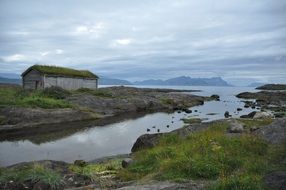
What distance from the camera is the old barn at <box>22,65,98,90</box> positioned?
193ft

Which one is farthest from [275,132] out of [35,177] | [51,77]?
[51,77]

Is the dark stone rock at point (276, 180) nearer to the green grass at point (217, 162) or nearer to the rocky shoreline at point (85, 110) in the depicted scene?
the green grass at point (217, 162)

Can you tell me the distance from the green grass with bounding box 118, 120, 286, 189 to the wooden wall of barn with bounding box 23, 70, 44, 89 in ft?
Answer: 157

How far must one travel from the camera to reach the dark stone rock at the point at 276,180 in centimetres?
894

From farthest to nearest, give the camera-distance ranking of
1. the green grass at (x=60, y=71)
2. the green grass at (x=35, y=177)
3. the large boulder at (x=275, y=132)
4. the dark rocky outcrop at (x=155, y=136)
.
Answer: the green grass at (x=60, y=71), the dark rocky outcrop at (x=155, y=136), the large boulder at (x=275, y=132), the green grass at (x=35, y=177)

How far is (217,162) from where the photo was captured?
11.6 m

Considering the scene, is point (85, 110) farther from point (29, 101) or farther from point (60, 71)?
point (60, 71)

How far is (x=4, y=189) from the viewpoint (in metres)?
12.1

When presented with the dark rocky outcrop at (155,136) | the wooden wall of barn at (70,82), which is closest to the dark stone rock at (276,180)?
the dark rocky outcrop at (155,136)

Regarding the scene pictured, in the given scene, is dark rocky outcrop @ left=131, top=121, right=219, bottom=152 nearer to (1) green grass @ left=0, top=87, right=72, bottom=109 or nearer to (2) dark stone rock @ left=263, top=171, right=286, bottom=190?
(2) dark stone rock @ left=263, top=171, right=286, bottom=190

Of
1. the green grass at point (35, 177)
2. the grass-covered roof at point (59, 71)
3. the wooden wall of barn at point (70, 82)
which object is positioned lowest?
the green grass at point (35, 177)

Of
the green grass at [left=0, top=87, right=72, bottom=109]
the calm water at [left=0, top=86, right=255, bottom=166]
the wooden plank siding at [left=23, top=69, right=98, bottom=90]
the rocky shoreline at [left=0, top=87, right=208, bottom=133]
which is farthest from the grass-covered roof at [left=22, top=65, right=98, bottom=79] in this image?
the calm water at [left=0, top=86, right=255, bottom=166]

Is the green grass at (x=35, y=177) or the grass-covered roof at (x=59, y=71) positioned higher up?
the grass-covered roof at (x=59, y=71)

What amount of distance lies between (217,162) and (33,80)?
5330 centimetres
